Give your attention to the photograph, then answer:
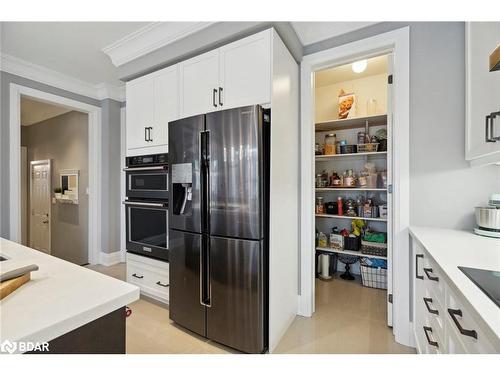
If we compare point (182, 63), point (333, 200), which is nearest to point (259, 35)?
point (182, 63)

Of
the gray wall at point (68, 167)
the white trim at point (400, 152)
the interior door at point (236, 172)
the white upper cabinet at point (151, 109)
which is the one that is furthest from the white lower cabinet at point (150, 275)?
the white trim at point (400, 152)

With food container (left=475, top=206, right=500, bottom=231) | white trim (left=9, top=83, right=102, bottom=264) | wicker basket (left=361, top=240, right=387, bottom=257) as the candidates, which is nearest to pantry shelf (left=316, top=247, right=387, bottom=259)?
wicker basket (left=361, top=240, right=387, bottom=257)

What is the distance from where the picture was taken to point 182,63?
195 centimetres

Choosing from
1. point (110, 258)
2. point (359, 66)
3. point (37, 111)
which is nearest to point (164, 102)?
point (359, 66)

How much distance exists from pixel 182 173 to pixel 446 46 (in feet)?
6.49

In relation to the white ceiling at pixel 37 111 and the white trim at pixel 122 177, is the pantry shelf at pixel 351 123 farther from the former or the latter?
the white ceiling at pixel 37 111

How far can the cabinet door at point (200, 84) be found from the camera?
5.81 ft

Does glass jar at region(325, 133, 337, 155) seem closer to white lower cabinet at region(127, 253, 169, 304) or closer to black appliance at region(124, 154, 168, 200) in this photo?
black appliance at region(124, 154, 168, 200)

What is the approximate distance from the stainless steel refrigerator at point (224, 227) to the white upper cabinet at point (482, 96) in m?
1.11

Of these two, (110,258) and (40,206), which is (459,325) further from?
(40,206)

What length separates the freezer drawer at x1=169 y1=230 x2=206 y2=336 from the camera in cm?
168

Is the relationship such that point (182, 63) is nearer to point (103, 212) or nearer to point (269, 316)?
point (269, 316)

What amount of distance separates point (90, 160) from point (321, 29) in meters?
3.33

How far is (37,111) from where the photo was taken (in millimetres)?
3852
